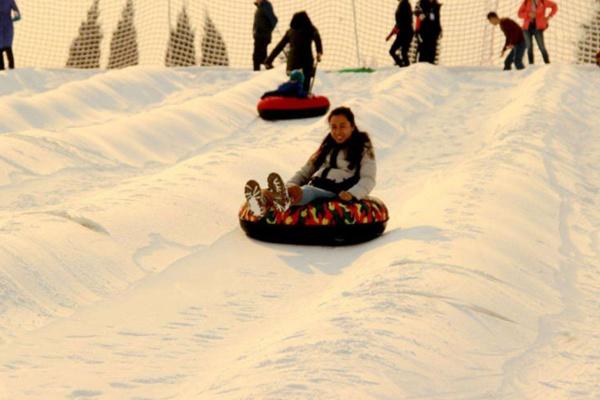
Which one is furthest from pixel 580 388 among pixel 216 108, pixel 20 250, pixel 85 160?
pixel 216 108

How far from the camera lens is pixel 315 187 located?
6562 millimetres

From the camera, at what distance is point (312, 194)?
256 inches

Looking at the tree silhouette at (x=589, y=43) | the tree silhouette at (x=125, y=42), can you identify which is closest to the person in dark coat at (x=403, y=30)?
the tree silhouette at (x=589, y=43)

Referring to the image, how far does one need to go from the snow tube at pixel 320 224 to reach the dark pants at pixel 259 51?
10.7 metres

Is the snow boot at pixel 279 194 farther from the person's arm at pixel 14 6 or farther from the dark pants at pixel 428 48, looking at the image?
the dark pants at pixel 428 48

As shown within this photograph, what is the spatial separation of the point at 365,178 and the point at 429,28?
1077cm

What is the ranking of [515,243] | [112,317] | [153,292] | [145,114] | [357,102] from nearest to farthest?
[112,317] < [153,292] < [515,243] < [145,114] < [357,102]

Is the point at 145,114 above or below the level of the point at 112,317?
below

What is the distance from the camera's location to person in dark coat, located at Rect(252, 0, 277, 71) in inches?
659

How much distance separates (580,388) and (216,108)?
31.0 ft

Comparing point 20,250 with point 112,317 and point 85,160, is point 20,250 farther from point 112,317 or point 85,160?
point 85,160

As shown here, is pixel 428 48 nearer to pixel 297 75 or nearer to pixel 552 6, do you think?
pixel 552 6

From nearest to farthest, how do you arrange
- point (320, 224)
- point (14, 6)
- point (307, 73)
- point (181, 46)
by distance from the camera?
1. point (320, 224)
2. point (307, 73)
3. point (14, 6)
4. point (181, 46)

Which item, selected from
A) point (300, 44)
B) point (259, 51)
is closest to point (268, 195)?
point (300, 44)
